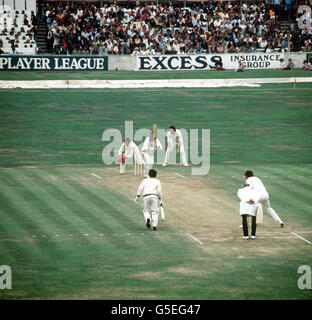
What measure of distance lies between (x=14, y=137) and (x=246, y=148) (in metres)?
11.8

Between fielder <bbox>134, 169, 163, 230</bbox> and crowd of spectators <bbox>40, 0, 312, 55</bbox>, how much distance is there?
43.5m

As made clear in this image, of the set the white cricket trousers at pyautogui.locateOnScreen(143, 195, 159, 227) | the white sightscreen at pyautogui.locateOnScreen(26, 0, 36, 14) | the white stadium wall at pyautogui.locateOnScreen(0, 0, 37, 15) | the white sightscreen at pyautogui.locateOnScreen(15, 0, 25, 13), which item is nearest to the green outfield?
the white cricket trousers at pyautogui.locateOnScreen(143, 195, 159, 227)

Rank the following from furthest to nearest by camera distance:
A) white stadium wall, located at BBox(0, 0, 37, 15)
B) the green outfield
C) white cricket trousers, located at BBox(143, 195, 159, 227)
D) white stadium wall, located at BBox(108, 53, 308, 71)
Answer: white stadium wall, located at BBox(0, 0, 37, 15)
white stadium wall, located at BBox(108, 53, 308, 71)
white cricket trousers, located at BBox(143, 195, 159, 227)
the green outfield

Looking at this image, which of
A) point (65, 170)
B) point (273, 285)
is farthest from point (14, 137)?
point (273, 285)

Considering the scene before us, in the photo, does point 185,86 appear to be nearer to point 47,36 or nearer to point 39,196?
point 47,36

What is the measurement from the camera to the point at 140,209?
72.8ft

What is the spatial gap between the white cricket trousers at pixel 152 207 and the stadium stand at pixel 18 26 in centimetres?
4309

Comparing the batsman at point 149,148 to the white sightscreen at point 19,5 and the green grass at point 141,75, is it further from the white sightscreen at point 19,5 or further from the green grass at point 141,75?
the white sightscreen at point 19,5

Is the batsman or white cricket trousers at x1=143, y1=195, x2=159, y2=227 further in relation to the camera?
the batsman

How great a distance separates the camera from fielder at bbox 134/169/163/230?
19469 mm

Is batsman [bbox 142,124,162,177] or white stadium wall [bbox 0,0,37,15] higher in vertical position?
white stadium wall [bbox 0,0,37,15]

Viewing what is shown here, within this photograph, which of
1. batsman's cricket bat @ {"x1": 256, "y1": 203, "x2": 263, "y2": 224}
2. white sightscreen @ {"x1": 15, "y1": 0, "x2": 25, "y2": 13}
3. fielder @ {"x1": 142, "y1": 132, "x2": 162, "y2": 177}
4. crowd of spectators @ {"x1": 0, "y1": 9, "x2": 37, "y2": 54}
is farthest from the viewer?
white sightscreen @ {"x1": 15, "y1": 0, "x2": 25, "y2": 13}

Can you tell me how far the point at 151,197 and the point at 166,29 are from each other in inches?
1927

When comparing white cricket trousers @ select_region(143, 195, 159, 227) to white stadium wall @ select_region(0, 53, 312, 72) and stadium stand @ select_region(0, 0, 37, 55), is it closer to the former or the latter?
white stadium wall @ select_region(0, 53, 312, 72)
